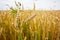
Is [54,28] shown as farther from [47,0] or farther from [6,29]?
[47,0]

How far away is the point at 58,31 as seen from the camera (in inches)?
27.5

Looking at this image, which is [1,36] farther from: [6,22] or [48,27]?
[48,27]

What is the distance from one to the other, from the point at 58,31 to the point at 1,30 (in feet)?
0.86

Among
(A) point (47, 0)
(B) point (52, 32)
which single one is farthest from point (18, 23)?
(A) point (47, 0)

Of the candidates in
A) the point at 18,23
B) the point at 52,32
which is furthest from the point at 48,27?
the point at 18,23

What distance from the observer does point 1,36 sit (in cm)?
60

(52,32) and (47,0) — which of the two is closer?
(52,32)

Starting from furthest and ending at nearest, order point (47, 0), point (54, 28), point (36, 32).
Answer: point (47, 0)
point (54, 28)
point (36, 32)

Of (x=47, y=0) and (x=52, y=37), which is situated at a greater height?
(x=47, y=0)

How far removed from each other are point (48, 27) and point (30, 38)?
0.10 meters

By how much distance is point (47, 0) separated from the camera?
62.1 inches

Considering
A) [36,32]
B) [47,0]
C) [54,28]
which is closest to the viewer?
[36,32]

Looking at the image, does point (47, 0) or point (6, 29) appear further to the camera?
point (47, 0)

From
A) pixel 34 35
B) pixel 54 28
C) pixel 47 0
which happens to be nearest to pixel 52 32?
pixel 54 28
